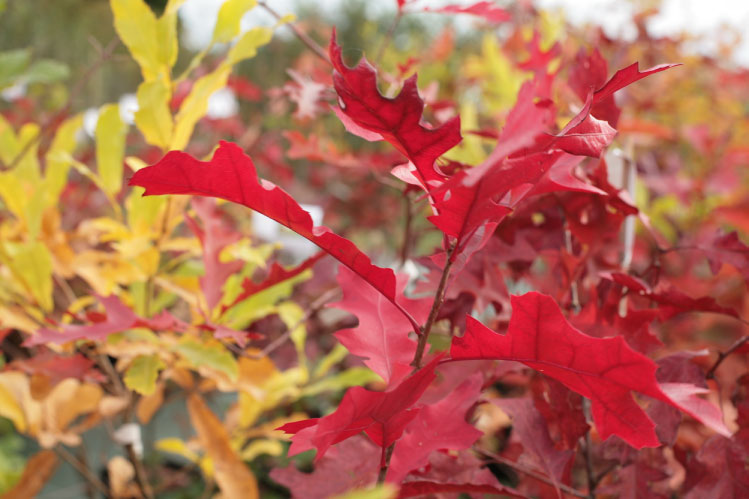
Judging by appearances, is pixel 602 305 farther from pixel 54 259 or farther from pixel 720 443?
pixel 54 259

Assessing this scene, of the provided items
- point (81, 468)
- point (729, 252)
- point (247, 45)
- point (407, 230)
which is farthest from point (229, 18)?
point (81, 468)

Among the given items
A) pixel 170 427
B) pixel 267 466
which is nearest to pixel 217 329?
pixel 267 466

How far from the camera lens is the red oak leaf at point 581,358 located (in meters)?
0.35

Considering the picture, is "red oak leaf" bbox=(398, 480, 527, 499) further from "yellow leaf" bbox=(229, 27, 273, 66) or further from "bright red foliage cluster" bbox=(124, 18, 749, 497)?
"yellow leaf" bbox=(229, 27, 273, 66)

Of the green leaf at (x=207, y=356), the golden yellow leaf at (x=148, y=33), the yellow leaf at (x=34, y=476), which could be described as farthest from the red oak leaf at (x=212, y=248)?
the yellow leaf at (x=34, y=476)

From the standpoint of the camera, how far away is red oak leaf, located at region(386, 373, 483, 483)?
1.46ft

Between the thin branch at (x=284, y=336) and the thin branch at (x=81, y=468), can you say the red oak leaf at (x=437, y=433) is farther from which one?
the thin branch at (x=81, y=468)

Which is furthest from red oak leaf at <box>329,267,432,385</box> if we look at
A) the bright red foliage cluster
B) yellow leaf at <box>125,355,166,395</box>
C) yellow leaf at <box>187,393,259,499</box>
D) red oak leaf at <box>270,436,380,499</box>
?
yellow leaf at <box>187,393,259,499</box>

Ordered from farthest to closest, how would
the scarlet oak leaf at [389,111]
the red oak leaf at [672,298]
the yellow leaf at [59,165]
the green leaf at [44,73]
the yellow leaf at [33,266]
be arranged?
the green leaf at [44,73] < the yellow leaf at [59,165] < the yellow leaf at [33,266] < the red oak leaf at [672,298] < the scarlet oak leaf at [389,111]

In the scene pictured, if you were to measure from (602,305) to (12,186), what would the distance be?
73 centimetres

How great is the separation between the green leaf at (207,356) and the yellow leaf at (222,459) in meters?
0.14

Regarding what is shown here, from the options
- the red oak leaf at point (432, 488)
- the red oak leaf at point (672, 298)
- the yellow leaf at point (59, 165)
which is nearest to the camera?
the red oak leaf at point (432, 488)

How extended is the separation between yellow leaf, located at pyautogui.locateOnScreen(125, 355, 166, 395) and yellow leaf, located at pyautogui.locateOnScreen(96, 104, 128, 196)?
22 centimetres

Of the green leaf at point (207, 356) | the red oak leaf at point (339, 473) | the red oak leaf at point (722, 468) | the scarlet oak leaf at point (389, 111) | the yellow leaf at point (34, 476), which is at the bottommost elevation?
the yellow leaf at point (34, 476)
